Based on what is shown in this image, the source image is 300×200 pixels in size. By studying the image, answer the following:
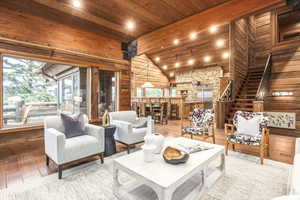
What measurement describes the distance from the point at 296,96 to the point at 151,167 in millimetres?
6275

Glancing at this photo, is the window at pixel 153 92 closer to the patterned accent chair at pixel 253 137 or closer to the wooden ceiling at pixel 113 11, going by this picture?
the wooden ceiling at pixel 113 11

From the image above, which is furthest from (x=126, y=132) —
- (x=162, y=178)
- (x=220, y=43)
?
(x=220, y=43)

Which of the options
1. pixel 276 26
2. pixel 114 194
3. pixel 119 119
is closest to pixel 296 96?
pixel 276 26

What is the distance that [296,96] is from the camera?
5137 mm

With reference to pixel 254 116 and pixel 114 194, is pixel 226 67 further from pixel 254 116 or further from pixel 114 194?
pixel 114 194

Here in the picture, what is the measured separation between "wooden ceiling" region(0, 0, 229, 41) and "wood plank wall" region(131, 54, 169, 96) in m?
5.09

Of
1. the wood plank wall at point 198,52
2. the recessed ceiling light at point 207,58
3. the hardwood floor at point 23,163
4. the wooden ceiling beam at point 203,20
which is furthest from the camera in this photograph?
the recessed ceiling light at point 207,58

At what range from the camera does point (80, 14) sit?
338 centimetres

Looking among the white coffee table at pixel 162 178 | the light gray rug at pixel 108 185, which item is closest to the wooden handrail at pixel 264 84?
the light gray rug at pixel 108 185

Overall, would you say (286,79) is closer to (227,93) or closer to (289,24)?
(227,93)

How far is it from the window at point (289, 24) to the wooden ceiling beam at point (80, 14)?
7.03 metres

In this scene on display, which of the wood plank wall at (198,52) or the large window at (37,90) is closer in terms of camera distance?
the large window at (37,90)

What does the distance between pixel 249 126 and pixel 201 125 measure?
97 cm

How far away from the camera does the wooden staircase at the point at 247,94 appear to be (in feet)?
17.7
